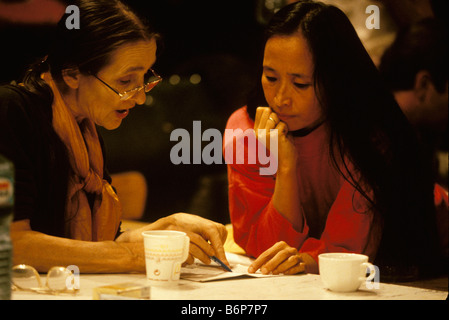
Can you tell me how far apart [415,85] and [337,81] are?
3.03 feet

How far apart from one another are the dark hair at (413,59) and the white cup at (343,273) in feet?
5.38

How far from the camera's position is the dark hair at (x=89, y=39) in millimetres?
1884

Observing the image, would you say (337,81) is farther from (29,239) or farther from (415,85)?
(29,239)

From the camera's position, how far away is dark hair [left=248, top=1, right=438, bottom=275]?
6.97 feet

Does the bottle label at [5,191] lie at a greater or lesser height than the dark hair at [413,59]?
lesser

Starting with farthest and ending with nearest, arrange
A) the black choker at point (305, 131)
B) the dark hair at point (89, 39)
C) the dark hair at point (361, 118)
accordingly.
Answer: the black choker at point (305, 131) < the dark hair at point (361, 118) < the dark hair at point (89, 39)

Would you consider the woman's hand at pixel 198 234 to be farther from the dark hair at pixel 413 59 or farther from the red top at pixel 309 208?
the dark hair at pixel 413 59

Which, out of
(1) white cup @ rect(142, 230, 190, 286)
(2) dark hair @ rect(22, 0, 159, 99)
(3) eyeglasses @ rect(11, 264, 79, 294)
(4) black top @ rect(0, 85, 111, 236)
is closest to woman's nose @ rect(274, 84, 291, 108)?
(2) dark hair @ rect(22, 0, 159, 99)

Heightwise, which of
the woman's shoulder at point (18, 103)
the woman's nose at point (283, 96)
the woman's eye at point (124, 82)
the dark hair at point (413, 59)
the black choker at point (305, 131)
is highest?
the dark hair at point (413, 59)

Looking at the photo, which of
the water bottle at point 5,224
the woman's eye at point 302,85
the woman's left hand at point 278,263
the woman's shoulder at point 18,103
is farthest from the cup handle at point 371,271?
the woman's shoulder at point 18,103

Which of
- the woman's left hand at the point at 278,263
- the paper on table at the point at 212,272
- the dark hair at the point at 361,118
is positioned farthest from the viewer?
the dark hair at the point at 361,118

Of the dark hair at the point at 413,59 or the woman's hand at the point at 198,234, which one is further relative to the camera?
the dark hair at the point at 413,59

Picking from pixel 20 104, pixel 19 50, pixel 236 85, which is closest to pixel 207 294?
pixel 20 104

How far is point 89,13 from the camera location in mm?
1892
